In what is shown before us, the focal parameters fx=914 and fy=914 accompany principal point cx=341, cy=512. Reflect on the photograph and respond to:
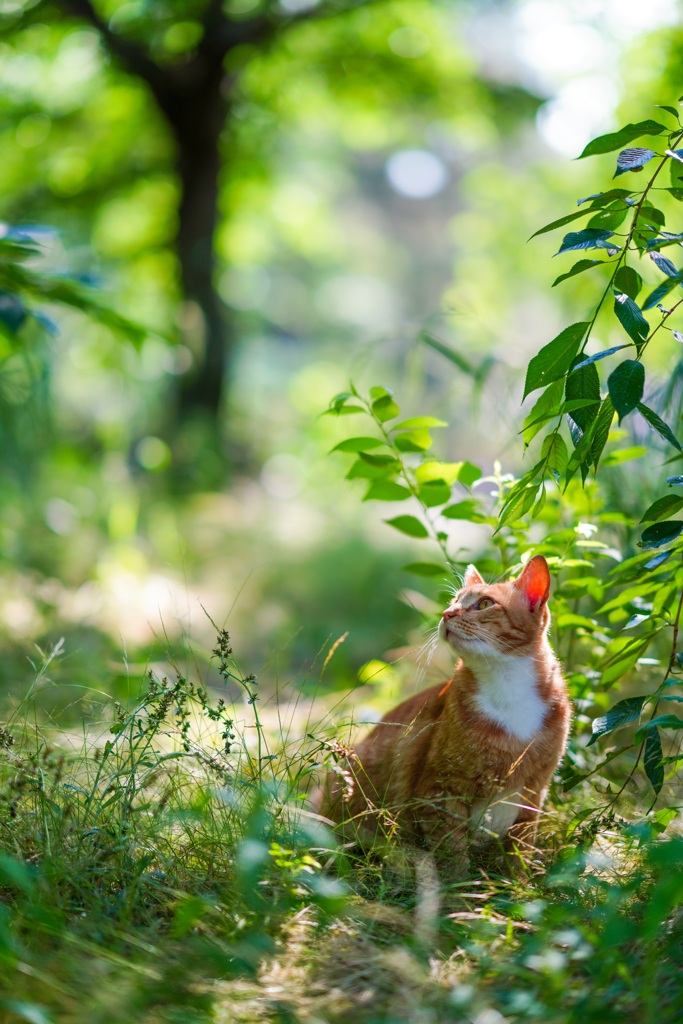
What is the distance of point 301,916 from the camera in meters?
1.33

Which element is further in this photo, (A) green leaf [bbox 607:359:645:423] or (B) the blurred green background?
(B) the blurred green background

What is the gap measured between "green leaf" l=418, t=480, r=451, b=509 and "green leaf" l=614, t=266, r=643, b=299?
21.1 inches

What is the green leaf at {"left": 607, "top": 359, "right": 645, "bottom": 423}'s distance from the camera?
4.10ft

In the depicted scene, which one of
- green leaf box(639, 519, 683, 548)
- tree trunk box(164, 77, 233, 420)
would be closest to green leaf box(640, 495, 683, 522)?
green leaf box(639, 519, 683, 548)

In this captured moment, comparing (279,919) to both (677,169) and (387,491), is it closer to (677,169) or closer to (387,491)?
(387,491)

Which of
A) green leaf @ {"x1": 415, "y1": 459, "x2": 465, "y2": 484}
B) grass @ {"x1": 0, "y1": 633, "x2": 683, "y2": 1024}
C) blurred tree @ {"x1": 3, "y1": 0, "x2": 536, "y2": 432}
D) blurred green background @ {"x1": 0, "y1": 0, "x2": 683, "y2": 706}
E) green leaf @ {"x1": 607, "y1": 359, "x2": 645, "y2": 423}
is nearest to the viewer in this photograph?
grass @ {"x1": 0, "y1": 633, "x2": 683, "y2": 1024}

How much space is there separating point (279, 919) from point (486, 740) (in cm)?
46

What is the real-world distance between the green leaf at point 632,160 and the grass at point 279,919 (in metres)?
0.90

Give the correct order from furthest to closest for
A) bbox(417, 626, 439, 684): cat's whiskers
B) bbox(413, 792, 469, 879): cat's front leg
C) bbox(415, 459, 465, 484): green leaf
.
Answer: bbox(415, 459, 465, 484): green leaf
bbox(417, 626, 439, 684): cat's whiskers
bbox(413, 792, 469, 879): cat's front leg

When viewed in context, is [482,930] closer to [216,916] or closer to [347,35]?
[216,916]

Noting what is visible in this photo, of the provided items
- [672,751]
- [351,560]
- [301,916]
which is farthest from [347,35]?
[301,916]

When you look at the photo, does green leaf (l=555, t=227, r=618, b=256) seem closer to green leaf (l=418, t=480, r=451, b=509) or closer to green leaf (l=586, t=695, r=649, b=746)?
green leaf (l=418, t=480, r=451, b=509)

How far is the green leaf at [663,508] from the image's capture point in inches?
54.8

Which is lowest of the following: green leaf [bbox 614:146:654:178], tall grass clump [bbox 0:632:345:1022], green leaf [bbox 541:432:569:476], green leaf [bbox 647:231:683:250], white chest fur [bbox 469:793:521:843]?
tall grass clump [bbox 0:632:345:1022]
